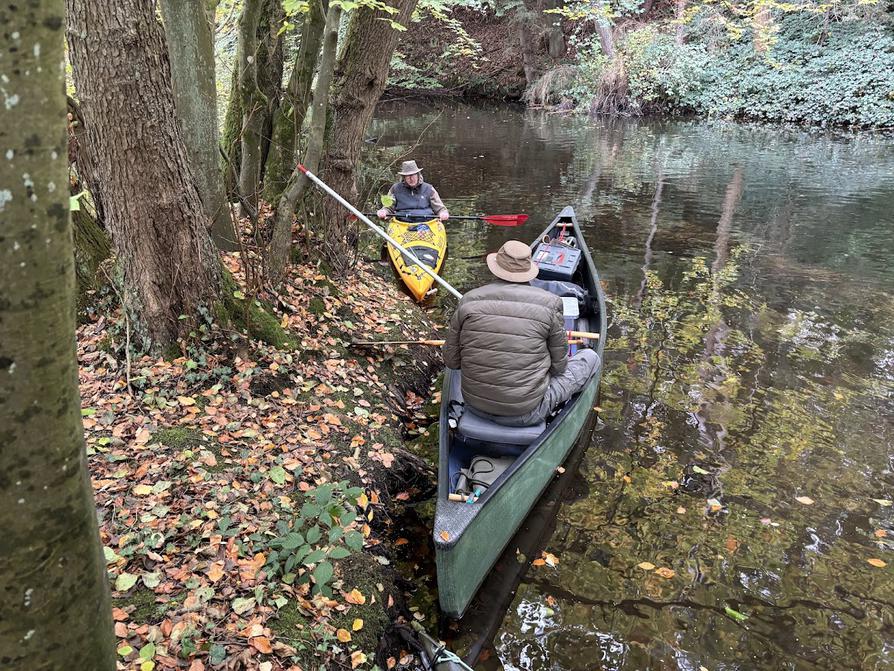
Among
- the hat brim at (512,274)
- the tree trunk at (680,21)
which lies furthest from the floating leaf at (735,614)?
the tree trunk at (680,21)

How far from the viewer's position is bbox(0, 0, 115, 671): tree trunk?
3.86 ft

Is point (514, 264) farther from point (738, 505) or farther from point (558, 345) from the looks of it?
point (738, 505)

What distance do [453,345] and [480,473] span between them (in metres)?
1.01

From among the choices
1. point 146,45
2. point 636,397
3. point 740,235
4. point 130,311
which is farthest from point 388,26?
point 740,235

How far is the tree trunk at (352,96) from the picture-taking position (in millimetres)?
6840

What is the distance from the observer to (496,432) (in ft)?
15.5

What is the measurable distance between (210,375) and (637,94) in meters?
26.1

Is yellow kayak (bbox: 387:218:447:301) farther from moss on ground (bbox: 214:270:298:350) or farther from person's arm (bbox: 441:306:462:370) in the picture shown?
person's arm (bbox: 441:306:462:370)

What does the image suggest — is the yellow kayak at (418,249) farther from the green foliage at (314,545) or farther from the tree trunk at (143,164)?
the green foliage at (314,545)

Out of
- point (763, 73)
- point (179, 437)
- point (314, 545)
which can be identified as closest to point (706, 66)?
point (763, 73)

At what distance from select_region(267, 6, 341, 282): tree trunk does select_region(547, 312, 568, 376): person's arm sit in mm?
2822

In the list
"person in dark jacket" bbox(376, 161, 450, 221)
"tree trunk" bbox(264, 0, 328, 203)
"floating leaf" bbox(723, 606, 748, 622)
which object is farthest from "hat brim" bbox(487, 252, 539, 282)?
"person in dark jacket" bbox(376, 161, 450, 221)

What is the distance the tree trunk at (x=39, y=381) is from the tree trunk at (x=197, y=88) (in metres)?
4.11

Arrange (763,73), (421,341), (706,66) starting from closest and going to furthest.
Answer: (421,341) → (763,73) → (706,66)
